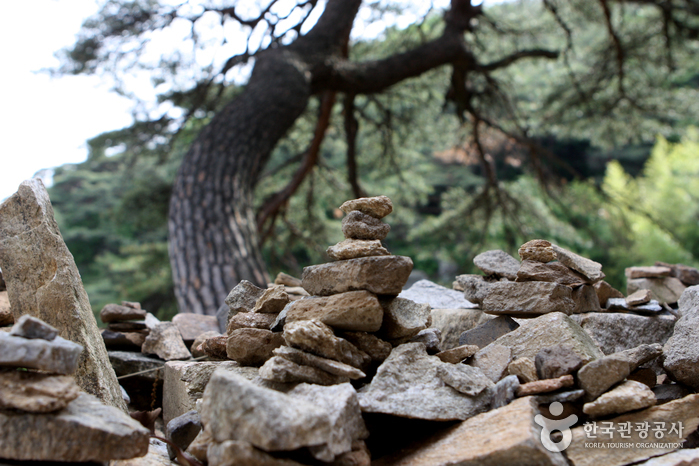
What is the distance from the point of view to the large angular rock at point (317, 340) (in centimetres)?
124

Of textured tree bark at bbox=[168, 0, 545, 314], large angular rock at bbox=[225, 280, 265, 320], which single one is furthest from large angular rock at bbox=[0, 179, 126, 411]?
textured tree bark at bbox=[168, 0, 545, 314]

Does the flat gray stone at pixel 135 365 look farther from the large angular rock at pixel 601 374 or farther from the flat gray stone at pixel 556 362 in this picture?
the large angular rock at pixel 601 374

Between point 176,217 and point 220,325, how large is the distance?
1.84 m

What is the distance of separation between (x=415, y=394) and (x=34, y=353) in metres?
0.90

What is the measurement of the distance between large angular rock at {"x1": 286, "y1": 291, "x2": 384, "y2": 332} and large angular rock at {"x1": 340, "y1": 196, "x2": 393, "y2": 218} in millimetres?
320

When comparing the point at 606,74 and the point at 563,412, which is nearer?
the point at 563,412

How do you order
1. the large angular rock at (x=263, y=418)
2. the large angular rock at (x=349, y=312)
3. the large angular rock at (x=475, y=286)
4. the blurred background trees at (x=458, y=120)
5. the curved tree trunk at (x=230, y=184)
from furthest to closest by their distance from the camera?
the blurred background trees at (x=458, y=120) → the curved tree trunk at (x=230, y=184) → the large angular rock at (x=475, y=286) → the large angular rock at (x=349, y=312) → the large angular rock at (x=263, y=418)

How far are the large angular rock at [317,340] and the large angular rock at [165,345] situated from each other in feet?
3.22

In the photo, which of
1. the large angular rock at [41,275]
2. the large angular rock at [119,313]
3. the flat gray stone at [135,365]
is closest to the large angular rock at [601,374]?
the large angular rock at [41,275]

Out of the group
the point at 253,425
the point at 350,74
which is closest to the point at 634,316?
the point at 253,425

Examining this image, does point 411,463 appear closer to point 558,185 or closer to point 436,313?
point 436,313

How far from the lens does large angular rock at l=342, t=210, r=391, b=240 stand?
5.06ft

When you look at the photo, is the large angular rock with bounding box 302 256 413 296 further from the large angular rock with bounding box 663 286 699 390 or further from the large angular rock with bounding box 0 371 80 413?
the large angular rock with bounding box 663 286 699 390

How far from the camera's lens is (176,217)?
397cm
